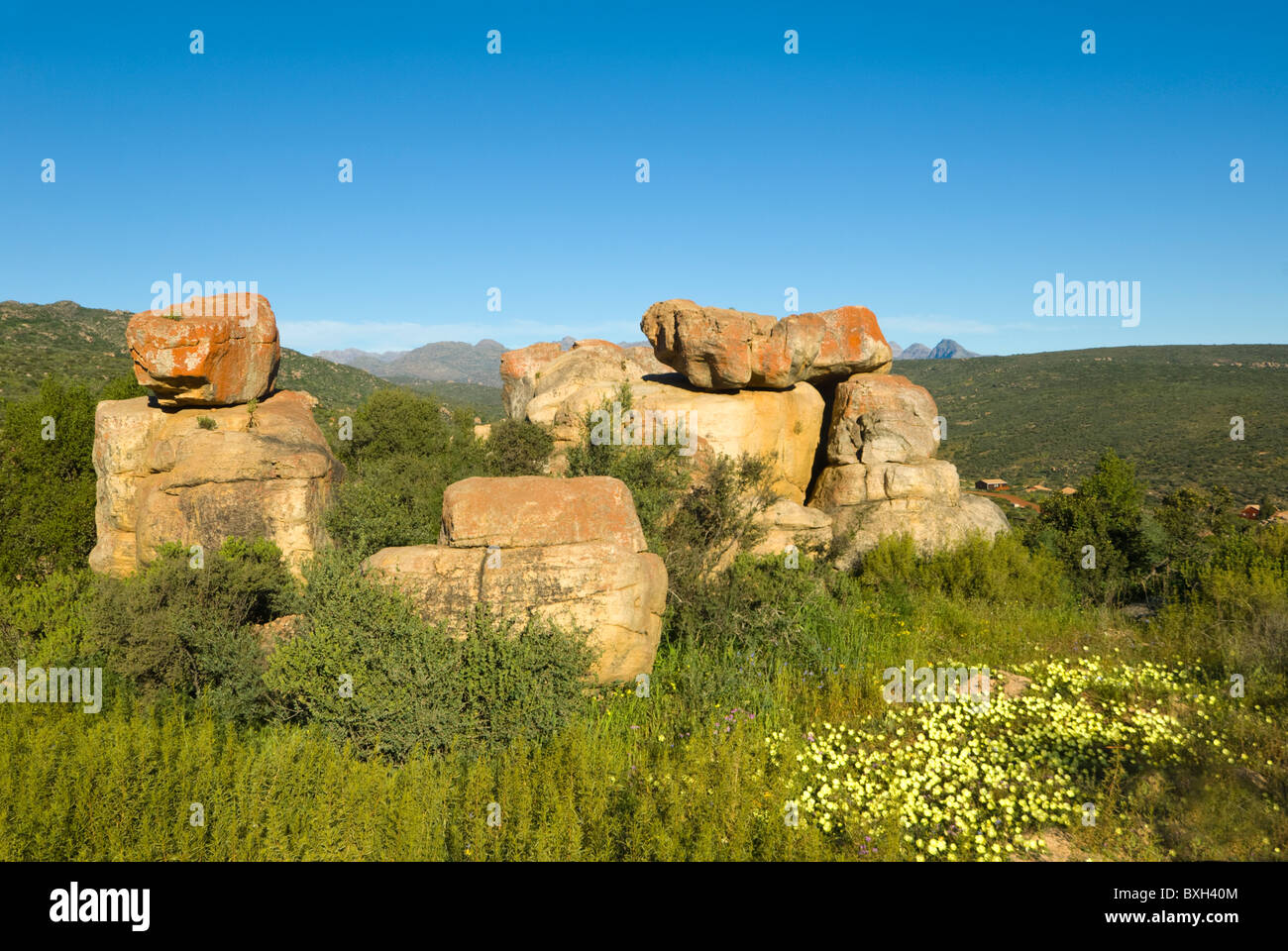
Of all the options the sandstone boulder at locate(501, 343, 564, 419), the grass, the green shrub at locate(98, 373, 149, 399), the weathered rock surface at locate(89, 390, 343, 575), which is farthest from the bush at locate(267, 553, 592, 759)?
the sandstone boulder at locate(501, 343, 564, 419)

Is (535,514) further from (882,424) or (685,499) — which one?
(882,424)

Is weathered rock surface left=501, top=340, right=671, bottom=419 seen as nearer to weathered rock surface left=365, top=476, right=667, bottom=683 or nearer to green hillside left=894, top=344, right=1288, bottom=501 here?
weathered rock surface left=365, top=476, right=667, bottom=683

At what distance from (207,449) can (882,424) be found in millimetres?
13880

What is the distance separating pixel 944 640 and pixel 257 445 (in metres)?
11.9

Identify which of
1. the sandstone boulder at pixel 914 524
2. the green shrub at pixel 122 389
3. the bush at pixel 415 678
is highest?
the green shrub at pixel 122 389

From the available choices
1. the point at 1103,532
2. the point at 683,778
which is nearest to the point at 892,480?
the point at 1103,532

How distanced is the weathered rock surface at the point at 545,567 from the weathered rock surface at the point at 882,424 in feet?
29.6

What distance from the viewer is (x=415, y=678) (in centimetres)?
768

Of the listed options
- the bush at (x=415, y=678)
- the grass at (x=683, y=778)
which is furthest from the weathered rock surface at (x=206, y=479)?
the bush at (x=415, y=678)

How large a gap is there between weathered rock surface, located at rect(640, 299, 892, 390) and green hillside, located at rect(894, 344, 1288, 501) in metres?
4.17

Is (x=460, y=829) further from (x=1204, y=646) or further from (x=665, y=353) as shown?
(x=665, y=353)

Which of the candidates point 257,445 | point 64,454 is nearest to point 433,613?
point 257,445

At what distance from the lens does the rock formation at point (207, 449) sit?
35.6 feet

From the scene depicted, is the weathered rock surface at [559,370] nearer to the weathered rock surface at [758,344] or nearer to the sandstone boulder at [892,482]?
the weathered rock surface at [758,344]
